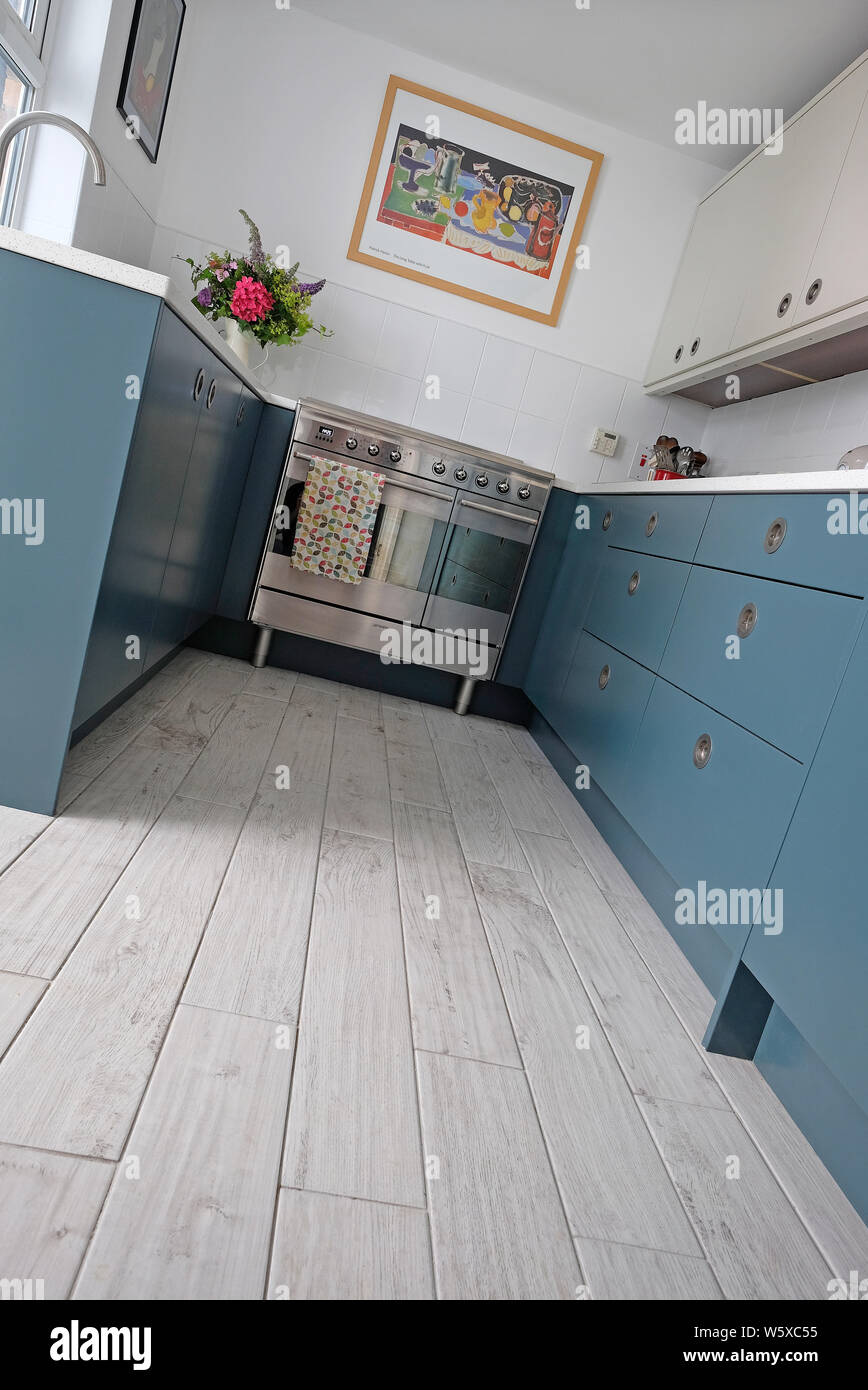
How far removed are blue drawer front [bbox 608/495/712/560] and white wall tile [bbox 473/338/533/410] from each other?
928 millimetres

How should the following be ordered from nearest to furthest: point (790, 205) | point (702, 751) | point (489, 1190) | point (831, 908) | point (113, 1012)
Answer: point (489, 1190), point (113, 1012), point (831, 908), point (702, 751), point (790, 205)

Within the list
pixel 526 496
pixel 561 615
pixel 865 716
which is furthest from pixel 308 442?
pixel 865 716

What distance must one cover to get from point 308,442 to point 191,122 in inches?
51.7

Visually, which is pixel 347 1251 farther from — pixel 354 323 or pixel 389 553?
pixel 354 323

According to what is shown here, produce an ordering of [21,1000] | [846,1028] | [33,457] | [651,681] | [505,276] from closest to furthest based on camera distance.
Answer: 1. [21,1000]
2. [846,1028]
3. [33,457]
4. [651,681]
5. [505,276]

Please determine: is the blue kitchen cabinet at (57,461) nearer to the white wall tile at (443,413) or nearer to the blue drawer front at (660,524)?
the blue drawer front at (660,524)

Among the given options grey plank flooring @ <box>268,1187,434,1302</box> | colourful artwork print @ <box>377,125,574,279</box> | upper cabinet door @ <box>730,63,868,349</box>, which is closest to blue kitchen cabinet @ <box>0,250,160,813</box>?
grey plank flooring @ <box>268,1187,434,1302</box>

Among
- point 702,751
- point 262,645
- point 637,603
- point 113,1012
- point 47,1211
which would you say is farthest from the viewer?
point 262,645

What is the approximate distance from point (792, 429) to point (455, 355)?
48.8 inches

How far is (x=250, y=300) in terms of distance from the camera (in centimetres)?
293

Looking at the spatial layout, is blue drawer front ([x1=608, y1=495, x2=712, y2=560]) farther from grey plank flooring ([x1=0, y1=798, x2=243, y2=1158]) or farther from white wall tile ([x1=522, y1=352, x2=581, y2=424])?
grey plank flooring ([x1=0, y1=798, x2=243, y2=1158])

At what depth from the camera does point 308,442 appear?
296 cm

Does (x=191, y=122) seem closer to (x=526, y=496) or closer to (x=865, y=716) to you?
(x=526, y=496)

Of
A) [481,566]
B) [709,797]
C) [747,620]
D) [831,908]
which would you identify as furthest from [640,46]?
[831,908]
